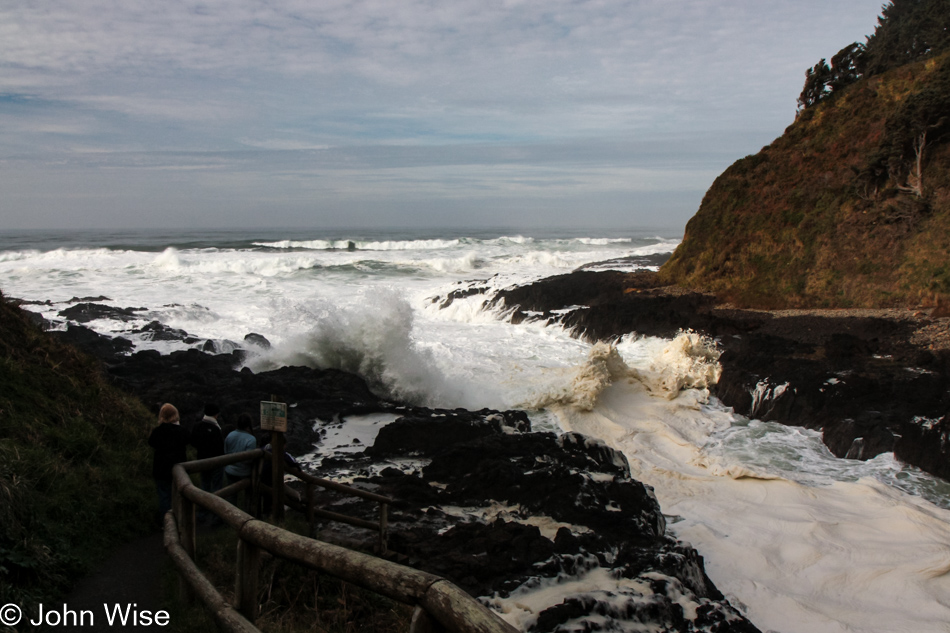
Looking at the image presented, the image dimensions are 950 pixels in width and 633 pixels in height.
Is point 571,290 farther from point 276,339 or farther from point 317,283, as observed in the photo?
point 317,283

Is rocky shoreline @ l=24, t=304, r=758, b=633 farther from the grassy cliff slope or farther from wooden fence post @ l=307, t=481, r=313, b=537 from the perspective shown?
the grassy cliff slope

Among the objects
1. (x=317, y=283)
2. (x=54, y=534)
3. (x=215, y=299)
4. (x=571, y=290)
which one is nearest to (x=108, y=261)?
(x=317, y=283)

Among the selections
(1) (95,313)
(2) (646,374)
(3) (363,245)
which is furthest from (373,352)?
(3) (363,245)

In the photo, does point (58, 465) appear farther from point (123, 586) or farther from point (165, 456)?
point (123, 586)

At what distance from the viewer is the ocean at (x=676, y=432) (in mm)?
6281

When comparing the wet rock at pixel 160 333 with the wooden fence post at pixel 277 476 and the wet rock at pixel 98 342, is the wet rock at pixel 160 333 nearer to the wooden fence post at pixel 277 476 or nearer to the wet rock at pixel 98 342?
the wet rock at pixel 98 342

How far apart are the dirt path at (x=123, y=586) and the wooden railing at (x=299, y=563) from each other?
0.41 m

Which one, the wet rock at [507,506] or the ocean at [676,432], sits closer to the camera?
the wet rock at [507,506]

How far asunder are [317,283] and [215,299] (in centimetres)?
859

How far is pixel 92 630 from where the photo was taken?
3.41 meters

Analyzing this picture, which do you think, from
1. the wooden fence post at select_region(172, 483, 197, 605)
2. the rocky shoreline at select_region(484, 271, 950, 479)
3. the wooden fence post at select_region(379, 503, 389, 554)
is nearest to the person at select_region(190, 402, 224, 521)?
the wooden fence post at select_region(379, 503, 389, 554)

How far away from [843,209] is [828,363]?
389 inches

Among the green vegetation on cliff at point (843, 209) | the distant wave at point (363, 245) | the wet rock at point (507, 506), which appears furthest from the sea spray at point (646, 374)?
the distant wave at point (363, 245)

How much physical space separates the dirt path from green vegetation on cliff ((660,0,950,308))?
17688mm
